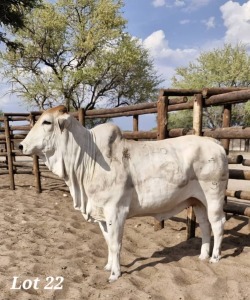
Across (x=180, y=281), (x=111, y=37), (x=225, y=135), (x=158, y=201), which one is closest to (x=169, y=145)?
(x=158, y=201)

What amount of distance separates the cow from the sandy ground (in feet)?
0.92

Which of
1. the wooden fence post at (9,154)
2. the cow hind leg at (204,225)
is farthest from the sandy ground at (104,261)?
the wooden fence post at (9,154)

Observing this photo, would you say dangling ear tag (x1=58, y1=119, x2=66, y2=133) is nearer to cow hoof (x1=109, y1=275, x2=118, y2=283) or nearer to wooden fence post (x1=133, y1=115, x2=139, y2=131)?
cow hoof (x1=109, y1=275, x2=118, y2=283)

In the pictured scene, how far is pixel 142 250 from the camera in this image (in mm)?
4422

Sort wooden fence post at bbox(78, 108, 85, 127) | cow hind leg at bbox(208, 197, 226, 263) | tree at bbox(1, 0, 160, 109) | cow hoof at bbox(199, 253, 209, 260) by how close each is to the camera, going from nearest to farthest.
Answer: cow hind leg at bbox(208, 197, 226, 263)
cow hoof at bbox(199, 253, 209, 260)
wooden fence post at bbox(78, 108, 85, 127)
tree at bbox(1, 0, 160, 109)

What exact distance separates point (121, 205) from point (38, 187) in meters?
4.88

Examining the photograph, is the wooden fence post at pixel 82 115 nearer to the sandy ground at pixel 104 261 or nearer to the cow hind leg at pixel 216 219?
the sandy ground at pixel 104 261

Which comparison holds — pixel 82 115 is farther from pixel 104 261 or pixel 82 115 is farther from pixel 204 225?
pixel 204 225

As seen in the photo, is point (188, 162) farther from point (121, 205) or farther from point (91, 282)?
point (91, 282)

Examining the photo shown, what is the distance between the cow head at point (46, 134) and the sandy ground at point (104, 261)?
125cm

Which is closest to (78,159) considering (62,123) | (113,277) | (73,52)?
(62,123)

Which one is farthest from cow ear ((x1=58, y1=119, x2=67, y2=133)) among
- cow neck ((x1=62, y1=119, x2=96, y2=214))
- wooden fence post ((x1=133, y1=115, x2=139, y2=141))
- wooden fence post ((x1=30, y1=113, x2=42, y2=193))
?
wooden fence post ((x1=30, y1=113, x2=42, y2=193))

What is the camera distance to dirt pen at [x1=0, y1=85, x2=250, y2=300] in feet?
10.6

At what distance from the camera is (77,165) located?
365 centimetres
